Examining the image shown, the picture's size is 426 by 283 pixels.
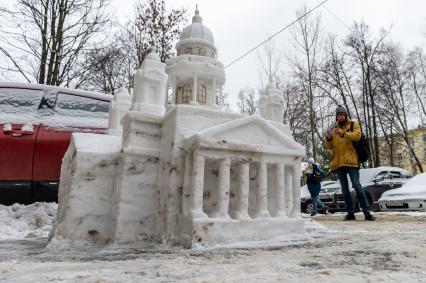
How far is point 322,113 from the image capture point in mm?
22281

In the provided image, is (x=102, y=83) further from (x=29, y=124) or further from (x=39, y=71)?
(x=29, y=124)

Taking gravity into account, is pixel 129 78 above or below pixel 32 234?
above

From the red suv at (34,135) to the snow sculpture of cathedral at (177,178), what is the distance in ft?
2.59

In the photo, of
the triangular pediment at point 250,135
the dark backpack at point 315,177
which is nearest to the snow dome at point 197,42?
the triangular pediment at point 250,135

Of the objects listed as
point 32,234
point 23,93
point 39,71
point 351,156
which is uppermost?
point 39,71

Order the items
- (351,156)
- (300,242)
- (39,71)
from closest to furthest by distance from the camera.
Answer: (300,242)
(351,156)
(39,71)

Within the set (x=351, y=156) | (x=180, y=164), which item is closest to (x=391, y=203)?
(x=351, y=156)

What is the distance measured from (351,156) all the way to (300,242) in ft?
9.11

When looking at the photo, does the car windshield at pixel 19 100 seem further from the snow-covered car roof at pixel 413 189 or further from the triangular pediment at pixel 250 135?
the snow-covered car roof at pixel 413 189

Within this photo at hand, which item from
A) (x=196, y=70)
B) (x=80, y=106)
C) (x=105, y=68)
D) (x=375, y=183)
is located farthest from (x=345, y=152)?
(x=105, y=68)

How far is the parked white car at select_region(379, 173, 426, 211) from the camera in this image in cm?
887

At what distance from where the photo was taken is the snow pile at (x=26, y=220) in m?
5.76

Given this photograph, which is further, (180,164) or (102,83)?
(102,83)

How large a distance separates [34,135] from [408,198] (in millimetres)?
9137
